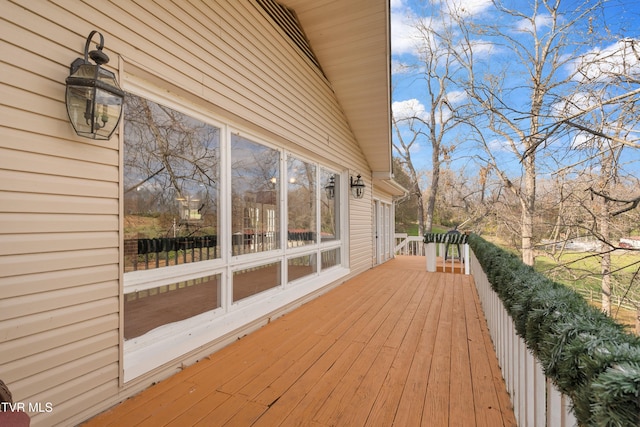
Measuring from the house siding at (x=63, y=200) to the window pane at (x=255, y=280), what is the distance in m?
1.06

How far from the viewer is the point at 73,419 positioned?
5.75 ft

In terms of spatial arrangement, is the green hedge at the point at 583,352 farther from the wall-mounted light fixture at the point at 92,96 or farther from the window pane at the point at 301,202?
the window pane at the point at 301,202

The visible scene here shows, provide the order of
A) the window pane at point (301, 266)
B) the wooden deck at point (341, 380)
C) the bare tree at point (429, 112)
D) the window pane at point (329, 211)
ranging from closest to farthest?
the wooden deck at point (341, 380)
the window pane at point (301, 266)
the window pane at point (329, 211)
the bare tree at point (429, 112)

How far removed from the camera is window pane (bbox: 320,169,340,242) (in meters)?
5.37

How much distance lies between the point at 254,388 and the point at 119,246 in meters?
1.41

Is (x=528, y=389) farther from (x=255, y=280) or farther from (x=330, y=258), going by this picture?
(x=330, y=258)

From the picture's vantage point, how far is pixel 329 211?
5.66m

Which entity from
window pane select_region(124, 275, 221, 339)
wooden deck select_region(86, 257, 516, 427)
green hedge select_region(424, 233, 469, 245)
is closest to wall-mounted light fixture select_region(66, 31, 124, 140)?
window pane select_region(124, 275, 221, 339)

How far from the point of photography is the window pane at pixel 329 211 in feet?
17.6

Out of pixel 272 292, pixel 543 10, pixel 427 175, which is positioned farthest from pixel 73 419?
pixel 427 175

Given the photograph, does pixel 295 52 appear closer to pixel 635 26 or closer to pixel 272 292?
pixel 272 292

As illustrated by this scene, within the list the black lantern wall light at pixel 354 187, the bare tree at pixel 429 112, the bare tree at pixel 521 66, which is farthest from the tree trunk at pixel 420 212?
Answer: the black lantern wall light at pixel 354 187

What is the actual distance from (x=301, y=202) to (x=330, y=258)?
1550mm

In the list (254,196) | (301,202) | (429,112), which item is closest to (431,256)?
(301,202)
